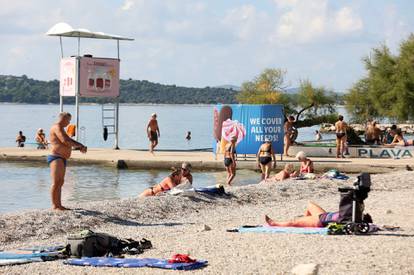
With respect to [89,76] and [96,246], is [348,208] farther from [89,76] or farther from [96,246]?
[89,76]

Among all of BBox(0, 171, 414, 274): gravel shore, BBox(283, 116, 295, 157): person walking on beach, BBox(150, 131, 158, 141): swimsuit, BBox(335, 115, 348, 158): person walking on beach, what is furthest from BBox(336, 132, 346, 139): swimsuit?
BBox(0, 171, 414, 274): gravel shore

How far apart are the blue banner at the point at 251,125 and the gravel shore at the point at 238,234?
274 inches

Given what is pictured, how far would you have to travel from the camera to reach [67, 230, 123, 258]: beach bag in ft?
35.7

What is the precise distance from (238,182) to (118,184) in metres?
3.46

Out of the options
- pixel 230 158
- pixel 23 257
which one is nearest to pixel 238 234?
pixel 23 257

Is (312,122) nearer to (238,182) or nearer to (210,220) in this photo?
(238,182)

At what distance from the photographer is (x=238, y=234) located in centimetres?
1265

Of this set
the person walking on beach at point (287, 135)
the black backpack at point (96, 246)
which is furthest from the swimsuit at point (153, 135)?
the black backpack at point (96, 246)

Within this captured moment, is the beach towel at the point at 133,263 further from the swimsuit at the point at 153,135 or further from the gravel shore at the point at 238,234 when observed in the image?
the swimsuit at the point at 153,135

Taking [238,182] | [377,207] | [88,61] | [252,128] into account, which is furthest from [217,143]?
[377,207]

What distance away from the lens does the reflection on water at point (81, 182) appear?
Answer: 2208 cm

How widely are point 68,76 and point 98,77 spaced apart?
3.87ft

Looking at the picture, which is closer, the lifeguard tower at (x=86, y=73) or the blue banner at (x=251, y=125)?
the blue banner at (x=251, y=125)

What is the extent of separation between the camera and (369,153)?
30359 mm
